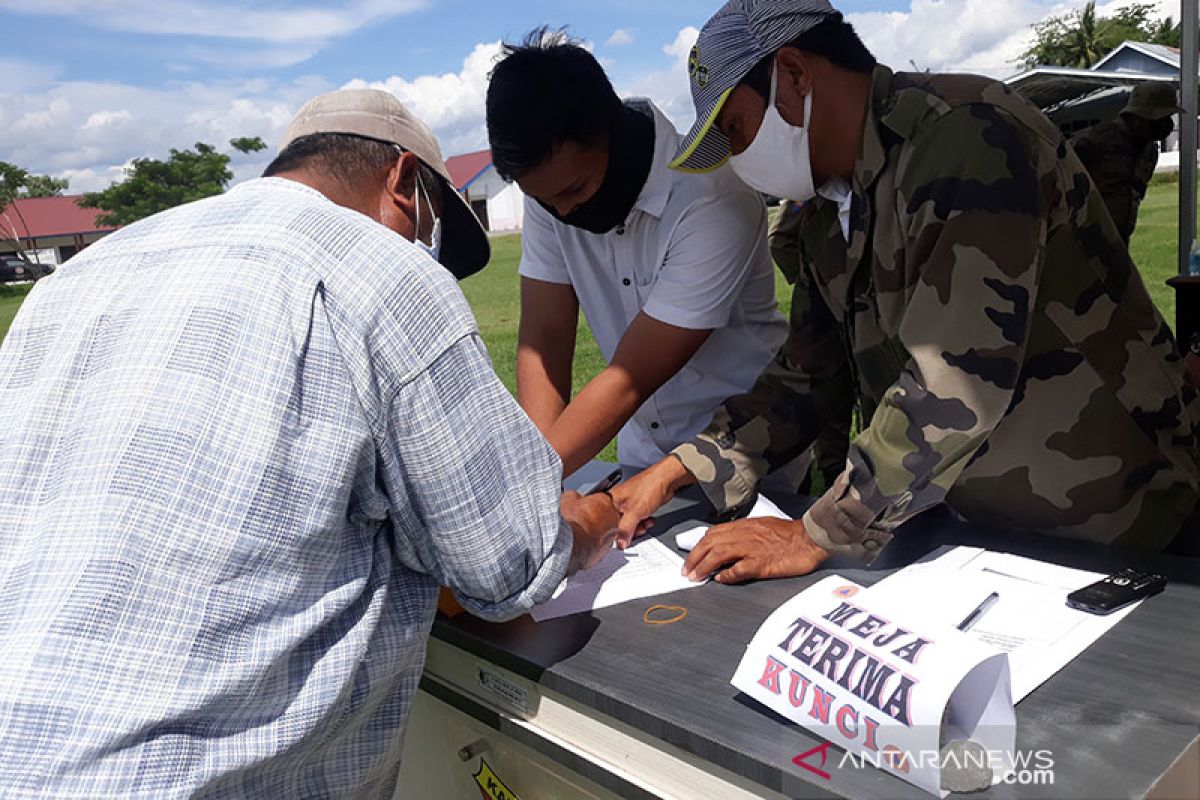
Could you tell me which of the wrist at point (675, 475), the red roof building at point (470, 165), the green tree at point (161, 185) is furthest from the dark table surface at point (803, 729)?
the red roof building at point (470, 165)

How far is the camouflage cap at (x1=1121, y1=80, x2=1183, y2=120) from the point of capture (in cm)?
381

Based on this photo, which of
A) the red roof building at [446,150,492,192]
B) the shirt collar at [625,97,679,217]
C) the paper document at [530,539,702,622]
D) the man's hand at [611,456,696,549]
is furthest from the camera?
the red roof building at [446,150,492,192]

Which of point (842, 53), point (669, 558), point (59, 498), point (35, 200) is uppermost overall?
point (35, 200)

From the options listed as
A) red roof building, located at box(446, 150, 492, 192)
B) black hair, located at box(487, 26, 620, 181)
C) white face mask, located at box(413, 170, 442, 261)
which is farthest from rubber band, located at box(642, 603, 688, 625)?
red roof building, located at box(446, 150, 492, 192)

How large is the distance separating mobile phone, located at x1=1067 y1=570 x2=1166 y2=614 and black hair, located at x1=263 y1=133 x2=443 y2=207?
115 cm

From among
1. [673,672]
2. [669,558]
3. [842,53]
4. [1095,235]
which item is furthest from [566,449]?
[1095,235]

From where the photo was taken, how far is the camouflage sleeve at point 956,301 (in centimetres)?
125

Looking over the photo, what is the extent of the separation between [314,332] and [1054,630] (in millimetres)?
973

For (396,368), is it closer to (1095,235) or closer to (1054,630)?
(1054,630)

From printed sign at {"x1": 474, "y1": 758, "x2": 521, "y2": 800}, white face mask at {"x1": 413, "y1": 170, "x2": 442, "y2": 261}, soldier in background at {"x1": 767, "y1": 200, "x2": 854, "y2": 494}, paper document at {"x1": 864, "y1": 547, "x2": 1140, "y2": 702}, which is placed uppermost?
white face mask at {"x1": 413, "y1": 170, "x2": 442, "y2": 261}

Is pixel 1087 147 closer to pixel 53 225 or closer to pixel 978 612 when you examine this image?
pixel 978 612

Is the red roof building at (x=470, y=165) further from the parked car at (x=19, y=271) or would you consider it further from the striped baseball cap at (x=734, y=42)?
the striped baseball cap at (x=734, y=42)

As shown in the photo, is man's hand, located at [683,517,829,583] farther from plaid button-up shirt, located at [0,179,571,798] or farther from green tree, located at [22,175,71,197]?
green tree, located at [22,175,71,197]

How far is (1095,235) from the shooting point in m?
1.43
